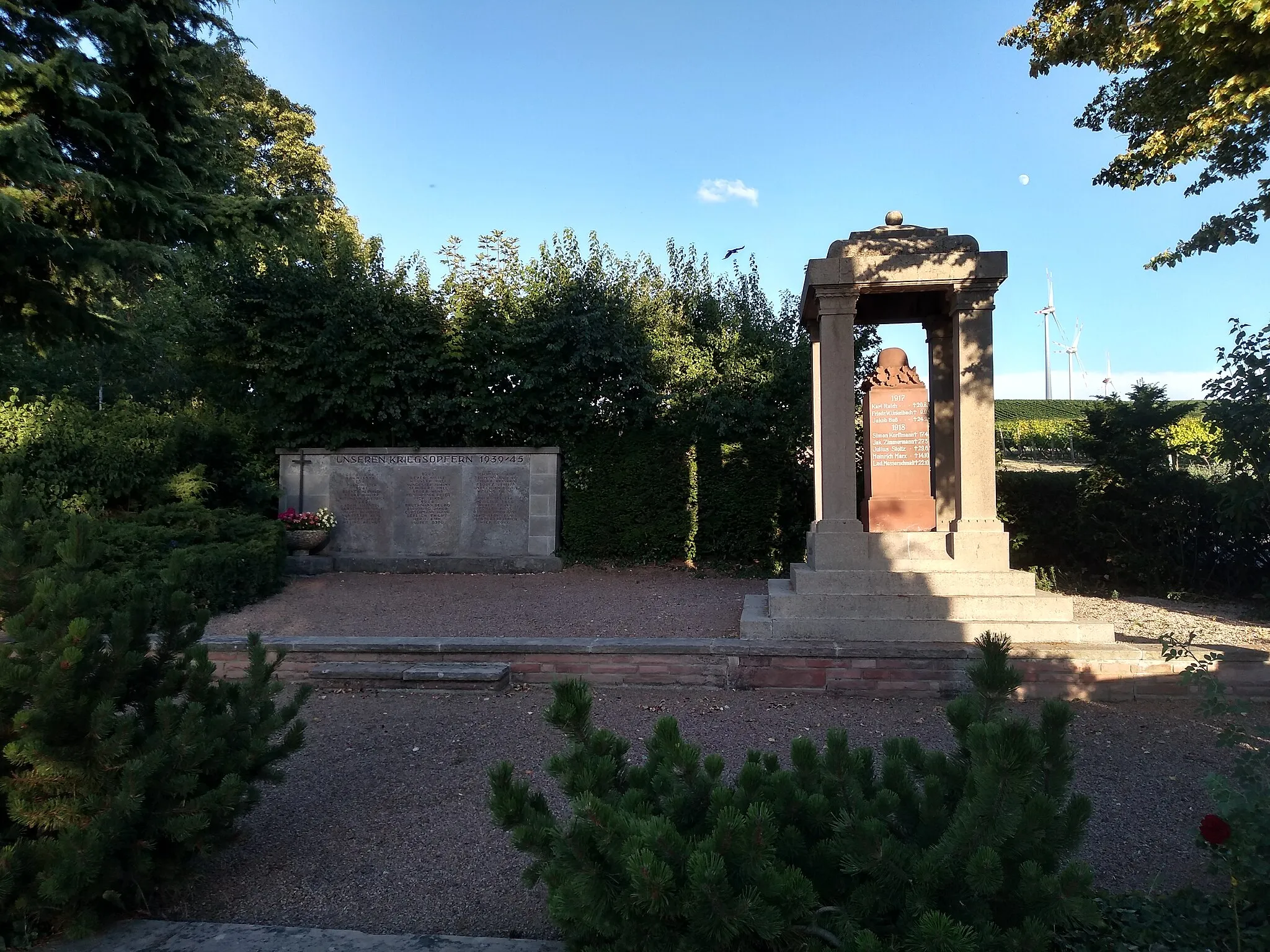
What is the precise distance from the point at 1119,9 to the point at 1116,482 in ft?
16.9

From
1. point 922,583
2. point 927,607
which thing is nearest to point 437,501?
point 922,583

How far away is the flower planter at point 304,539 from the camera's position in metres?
11.0

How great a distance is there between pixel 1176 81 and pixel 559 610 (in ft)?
26.2

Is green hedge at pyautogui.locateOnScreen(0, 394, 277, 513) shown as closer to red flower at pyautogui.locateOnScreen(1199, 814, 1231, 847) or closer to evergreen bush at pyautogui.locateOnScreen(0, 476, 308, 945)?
evergreen bush at pyautogui.locateOnScreen(0, 476, 308, 945)

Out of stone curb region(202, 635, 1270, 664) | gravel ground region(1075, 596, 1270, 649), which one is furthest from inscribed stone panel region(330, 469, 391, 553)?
gravel ground region(1075, 596, 1270, 649)

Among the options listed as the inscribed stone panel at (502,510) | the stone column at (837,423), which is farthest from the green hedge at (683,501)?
the stone column at (837,423)

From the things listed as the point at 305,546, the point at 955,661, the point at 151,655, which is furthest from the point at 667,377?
the point at 151,655

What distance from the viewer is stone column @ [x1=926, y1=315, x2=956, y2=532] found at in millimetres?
7578

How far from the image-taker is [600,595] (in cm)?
921

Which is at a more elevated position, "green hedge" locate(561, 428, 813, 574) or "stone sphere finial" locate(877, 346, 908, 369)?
"stone sphere finial" locate(877, 346, 908, 369)

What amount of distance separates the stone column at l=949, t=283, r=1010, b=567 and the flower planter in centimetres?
879

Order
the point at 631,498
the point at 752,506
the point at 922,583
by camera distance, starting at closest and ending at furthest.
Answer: the point at 922,583
the point at 752,506
the point at 631,498

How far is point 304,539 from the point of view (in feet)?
36.0

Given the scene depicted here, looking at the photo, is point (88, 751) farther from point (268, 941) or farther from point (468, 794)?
point (468, 794)
